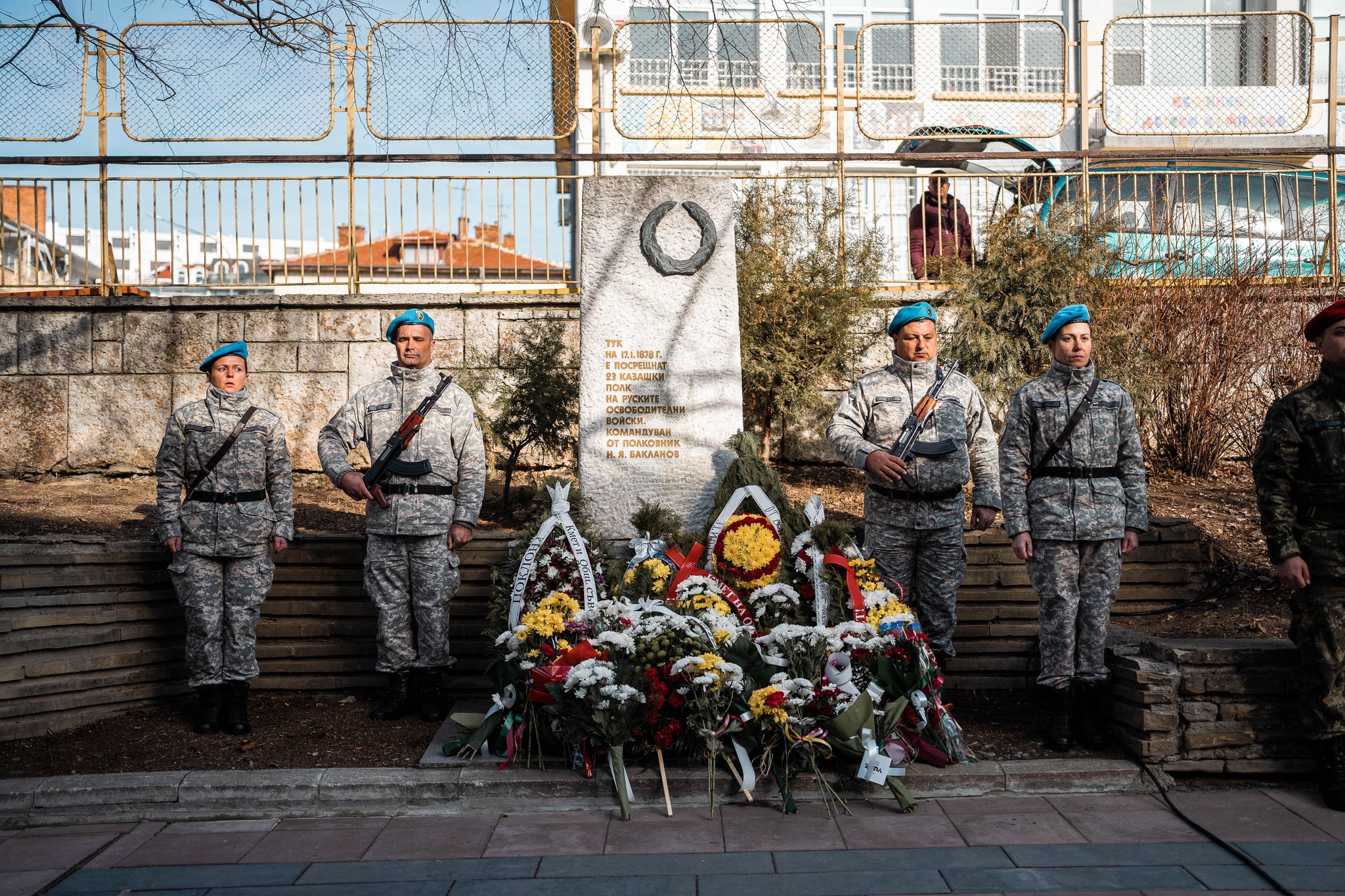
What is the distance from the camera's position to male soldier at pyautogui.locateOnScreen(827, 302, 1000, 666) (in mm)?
4902

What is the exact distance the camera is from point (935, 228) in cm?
934

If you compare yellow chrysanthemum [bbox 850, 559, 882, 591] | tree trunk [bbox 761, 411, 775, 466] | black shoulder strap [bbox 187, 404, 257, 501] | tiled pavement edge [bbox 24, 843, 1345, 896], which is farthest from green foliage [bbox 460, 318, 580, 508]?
tiled pavement edge [bbox 24, 843, 1345, 896]

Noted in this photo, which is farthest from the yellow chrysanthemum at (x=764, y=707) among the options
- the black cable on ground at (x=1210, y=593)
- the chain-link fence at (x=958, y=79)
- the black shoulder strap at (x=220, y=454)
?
the chain-link fence at (x=958, y=79)

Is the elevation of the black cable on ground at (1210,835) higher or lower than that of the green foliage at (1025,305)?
lower

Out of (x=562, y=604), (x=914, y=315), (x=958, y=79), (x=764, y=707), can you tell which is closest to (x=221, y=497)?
(x=562, y=604)

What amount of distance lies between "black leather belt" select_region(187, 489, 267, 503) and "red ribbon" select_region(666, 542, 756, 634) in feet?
6.62

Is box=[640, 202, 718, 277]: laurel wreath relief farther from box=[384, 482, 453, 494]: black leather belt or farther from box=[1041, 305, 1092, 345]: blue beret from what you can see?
box=[1041, 305, 1092, 345]: blue beret

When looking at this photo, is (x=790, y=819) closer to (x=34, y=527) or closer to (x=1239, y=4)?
(x=34, y=527)

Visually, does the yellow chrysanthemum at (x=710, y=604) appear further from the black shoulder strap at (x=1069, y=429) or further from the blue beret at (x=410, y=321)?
the blue beret at (x=410, y=321)

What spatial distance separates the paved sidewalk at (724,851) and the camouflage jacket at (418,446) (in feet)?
5.01

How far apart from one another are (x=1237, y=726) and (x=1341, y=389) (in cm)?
137

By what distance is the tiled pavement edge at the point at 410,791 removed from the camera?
4000 mm

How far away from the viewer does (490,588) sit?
5684 millimetres

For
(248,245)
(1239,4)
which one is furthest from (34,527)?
(1239,4)
